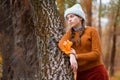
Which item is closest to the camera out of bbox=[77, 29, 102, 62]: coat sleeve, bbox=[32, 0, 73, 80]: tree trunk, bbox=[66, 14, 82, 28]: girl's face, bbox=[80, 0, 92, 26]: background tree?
bbox=[77, 29, 102, 62]: coat sleeve

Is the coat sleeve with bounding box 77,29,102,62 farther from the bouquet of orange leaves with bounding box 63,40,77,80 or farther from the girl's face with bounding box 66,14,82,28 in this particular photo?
the girl's face with bounding box 66,14,82,28

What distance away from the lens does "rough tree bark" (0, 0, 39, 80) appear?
183 inches

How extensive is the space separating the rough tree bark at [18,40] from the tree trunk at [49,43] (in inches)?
3.6

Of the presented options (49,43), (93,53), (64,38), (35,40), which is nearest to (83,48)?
(93,53)

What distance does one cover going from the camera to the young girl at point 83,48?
14.1 feet

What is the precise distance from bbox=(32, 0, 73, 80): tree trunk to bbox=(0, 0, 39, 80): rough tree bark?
92 millimetres

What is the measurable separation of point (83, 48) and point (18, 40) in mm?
845

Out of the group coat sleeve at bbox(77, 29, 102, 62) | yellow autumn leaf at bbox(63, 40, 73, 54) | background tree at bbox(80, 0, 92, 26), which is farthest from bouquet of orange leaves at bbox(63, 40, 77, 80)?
background tree at bbox(80, 0, 92, 26)

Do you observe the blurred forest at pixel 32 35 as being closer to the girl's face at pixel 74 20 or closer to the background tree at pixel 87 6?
the girl's face at pixel 74 20

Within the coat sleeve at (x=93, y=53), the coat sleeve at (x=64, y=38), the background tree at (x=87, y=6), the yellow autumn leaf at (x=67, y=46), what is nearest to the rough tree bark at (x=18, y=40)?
the coat sleeve at (x=64, y=38)

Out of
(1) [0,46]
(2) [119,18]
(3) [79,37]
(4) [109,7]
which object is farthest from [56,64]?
(2) [119,18]

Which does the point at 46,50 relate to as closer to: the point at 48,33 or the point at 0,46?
the point at 48,33

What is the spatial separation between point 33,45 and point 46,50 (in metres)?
0.17

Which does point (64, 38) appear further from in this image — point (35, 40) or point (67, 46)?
point (35, 40)
